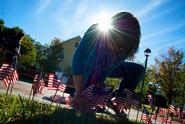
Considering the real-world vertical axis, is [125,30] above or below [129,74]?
above

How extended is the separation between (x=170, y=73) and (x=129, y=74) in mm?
34604

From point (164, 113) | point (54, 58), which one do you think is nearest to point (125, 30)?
point (164, 113)

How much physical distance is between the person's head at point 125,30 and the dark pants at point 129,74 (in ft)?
1.63

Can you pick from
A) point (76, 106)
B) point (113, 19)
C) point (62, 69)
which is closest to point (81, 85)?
point (76, 106)

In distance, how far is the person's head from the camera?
367 cm

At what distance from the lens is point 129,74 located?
422cm

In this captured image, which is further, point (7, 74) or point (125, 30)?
point (7, 74)

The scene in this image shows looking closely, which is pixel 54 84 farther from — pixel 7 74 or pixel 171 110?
pixel 171 110

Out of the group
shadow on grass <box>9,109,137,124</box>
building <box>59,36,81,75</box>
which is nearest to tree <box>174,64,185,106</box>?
building <box>59,36,81,75</box>

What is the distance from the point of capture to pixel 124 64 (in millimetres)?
4137

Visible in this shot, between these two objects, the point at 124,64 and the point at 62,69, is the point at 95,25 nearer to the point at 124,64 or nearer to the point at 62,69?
the point at 124,64

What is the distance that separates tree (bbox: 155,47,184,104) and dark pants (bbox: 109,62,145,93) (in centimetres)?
3155

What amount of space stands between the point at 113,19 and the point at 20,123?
1746 mm

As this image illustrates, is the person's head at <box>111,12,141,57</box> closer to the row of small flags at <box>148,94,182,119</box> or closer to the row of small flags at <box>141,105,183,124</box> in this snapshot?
the row of small flags at <box>141,105,183,124</box>
